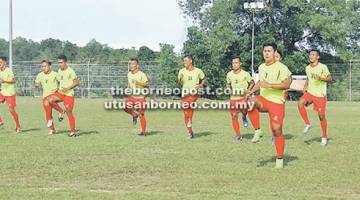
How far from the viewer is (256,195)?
726 centimetres

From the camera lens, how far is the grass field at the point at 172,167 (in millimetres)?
7512

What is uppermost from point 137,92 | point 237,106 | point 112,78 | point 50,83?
point 112,78

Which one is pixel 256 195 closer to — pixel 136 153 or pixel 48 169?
pixel 48 169

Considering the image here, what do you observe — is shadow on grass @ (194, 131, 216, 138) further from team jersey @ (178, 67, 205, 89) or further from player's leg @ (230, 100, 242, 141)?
team jersey @ (178, 67, 205, 89)

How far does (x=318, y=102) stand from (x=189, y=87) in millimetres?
3381

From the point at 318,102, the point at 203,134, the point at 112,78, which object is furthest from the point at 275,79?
the point at 112,78

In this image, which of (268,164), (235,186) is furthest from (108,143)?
(235,186)

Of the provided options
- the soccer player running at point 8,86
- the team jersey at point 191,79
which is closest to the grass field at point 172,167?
the soccer player running at point 8,86

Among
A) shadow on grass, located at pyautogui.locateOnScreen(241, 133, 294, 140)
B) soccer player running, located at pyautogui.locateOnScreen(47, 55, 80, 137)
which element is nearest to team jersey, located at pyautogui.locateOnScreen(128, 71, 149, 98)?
soccer player running, located at pyautogui.locateOnScreen(47, 55, 80, 137)

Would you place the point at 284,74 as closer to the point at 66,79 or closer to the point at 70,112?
the point at 70,112

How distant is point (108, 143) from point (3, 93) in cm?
492

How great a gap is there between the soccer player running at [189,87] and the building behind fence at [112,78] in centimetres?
3277

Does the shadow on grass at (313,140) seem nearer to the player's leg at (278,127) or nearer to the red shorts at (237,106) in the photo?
the red shorts at (237,106)

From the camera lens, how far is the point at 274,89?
1002cm
